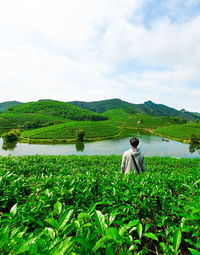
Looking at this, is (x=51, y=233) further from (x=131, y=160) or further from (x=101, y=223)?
(x=131, y=160)

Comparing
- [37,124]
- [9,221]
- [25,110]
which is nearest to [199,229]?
[9,221]

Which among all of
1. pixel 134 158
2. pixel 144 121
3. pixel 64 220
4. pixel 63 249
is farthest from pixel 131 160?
pixel 144 121

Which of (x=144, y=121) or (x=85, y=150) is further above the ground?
(x=144, y=121)

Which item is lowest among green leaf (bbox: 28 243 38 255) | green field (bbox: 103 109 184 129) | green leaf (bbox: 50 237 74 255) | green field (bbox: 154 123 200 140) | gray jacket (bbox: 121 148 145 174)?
green field (bbox: 154 123 200 140)

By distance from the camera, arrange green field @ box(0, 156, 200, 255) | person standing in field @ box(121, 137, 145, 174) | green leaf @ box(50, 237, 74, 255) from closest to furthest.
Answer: green leaf @ box(50, 237, 74, 255) → green field @ box(0, 156, 200, 255) → person standing in field @ box(121, 137, 145, 174)

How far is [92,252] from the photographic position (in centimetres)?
101

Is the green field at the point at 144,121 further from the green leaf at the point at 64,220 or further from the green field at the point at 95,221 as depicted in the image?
the green leaf at the point at 64,220

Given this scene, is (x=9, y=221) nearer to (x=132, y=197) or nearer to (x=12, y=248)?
(x=12, y=248)

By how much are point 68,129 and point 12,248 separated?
63.1 meters

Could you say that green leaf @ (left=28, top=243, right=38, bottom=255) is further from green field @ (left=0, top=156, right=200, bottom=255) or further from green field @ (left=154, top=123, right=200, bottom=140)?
green field @ (left=154, top=123, right=200, bottom=140)

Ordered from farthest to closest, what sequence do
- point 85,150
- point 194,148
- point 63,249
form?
point 194,148
point 85,150
point 63,249

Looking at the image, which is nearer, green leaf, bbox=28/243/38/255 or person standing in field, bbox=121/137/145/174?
green leaf, bbox=28/243/38/255

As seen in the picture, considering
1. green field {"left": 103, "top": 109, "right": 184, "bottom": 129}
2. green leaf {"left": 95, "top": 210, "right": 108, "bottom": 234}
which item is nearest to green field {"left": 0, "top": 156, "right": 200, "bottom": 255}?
green leaf {"left": 95, "top": 210, "right": 108, "bottom": 234}

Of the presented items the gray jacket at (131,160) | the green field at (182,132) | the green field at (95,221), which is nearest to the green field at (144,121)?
the green field at (182,132)
